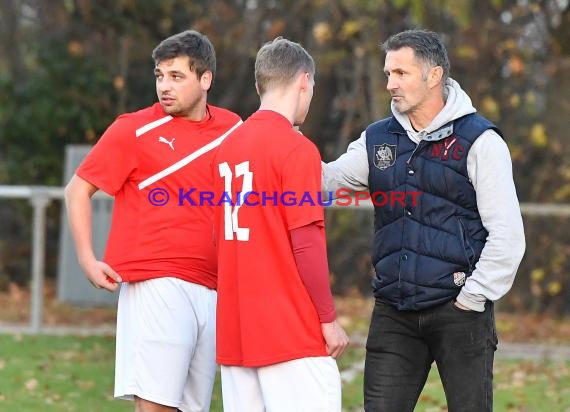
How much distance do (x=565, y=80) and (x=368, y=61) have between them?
2363 mm

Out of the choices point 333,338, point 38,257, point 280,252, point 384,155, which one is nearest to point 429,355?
point 333,338

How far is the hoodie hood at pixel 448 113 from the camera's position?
4.69m

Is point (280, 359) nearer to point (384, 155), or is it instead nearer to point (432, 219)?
point (432, 219)

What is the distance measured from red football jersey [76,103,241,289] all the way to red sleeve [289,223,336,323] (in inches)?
36.2

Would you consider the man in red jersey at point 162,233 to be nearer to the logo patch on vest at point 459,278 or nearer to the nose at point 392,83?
the nose at point 392,83

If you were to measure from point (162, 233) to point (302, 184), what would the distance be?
3.51ft

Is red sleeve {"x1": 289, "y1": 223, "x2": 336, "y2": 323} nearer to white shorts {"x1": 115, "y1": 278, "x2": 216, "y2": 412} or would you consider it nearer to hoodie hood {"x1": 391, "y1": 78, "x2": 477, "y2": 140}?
hoodie hood {"x1": 391, "y1": 78, "x2": 477, "y2": 140}

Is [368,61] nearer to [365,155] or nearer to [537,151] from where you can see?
[537,151]

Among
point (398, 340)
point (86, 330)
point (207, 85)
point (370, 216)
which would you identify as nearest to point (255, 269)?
point (398, 340)

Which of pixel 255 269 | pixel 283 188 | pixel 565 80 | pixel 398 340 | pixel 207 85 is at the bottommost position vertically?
pixel 398 340

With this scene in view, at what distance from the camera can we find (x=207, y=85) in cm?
518

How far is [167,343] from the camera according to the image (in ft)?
16.3

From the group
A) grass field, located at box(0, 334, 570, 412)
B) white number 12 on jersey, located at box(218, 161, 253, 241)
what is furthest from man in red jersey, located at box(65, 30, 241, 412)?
grass field, located at box(0, 334, 570, 412)

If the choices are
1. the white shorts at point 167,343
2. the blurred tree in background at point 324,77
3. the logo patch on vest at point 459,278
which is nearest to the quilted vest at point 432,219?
the logo patch on vest at point 459,278
